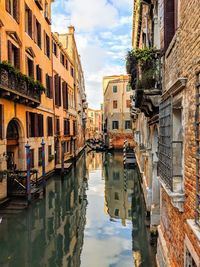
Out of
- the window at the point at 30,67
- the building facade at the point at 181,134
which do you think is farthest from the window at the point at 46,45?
the building facade at the point at 181,134

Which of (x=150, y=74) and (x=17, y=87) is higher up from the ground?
(x=17, y=87)

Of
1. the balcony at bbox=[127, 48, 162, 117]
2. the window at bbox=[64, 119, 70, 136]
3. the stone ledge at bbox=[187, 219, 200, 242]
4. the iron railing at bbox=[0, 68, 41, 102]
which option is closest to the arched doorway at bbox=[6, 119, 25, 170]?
the iron railing at bbox=[0, 68, 41, 102]

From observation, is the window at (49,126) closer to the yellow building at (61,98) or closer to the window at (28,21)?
the yellow building at (61,98)

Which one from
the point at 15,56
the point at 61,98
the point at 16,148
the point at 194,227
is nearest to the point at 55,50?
the point at 61,98

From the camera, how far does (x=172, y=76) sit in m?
5.12

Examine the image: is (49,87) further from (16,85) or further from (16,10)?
(16,85)

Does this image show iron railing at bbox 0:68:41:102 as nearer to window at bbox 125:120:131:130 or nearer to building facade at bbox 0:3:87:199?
building facade at bbox 0:3:87:199

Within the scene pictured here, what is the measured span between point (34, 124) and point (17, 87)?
3879 mm

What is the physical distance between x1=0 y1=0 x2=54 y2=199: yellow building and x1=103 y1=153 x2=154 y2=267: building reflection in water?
415 cm

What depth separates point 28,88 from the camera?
14148 millimetres

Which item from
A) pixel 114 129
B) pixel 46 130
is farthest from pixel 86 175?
pixel 114 129

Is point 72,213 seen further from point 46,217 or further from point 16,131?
point 16,131

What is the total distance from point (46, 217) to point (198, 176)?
8457 mm

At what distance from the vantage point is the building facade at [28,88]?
11883 mm
